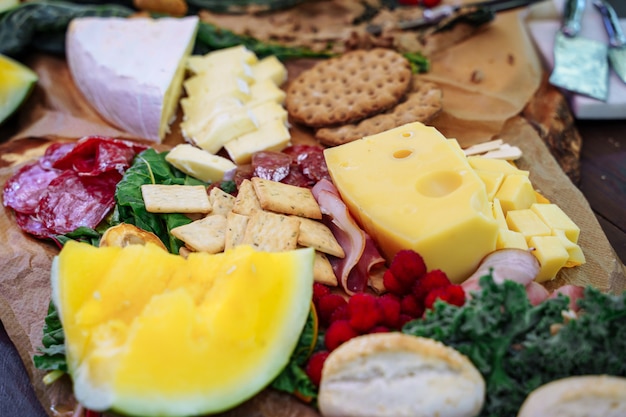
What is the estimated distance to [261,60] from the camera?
2.96 metres

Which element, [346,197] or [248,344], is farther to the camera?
[346,197]

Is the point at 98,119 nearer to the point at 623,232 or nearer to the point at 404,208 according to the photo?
the point at 404,208

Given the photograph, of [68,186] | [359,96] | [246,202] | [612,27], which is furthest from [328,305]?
[612,27]

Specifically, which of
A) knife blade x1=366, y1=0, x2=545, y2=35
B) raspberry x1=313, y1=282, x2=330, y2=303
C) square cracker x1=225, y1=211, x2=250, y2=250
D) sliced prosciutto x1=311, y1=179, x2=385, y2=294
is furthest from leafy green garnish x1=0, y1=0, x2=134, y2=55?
raspberry x1=313, y1=282, x2=330, y2=303

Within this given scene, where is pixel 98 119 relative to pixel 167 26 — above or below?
below

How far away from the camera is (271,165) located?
2.12 metres

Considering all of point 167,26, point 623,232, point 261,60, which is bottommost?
point 623,232

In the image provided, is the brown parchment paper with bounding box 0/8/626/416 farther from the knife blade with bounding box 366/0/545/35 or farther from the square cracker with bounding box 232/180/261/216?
the square cracker with bounding box 232/180/261/216

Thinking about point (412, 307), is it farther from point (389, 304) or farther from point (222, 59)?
point (222, 59)

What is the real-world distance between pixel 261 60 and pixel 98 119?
0.85 metres

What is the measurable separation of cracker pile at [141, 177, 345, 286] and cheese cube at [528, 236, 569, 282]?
59 cm

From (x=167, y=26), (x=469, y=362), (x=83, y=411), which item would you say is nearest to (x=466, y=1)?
(x=167, y=26)

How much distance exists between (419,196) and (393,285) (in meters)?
0.28

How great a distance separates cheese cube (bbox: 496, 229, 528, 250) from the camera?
1.75 meters
